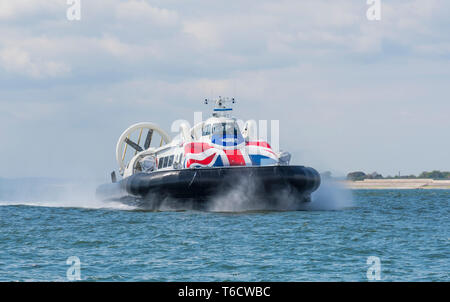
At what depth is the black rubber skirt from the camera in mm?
21906

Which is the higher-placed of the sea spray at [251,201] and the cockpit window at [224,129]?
the cockpit window at [224,129]

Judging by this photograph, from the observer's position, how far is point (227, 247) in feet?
47.0

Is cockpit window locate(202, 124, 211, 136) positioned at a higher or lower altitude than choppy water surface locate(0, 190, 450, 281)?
higher

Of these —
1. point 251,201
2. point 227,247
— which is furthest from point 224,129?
point 227,247

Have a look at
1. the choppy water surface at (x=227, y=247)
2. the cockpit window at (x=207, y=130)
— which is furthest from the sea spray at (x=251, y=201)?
the cockpit window at (x=207, y=130)

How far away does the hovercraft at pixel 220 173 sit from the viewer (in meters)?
22.0

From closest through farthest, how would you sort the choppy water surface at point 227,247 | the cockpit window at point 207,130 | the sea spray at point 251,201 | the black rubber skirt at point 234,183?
the choppy water surface at point 227,247 → the black rubber skirt at point 234,183 → the sea spray at point 251,201 → the cockpit window at point 207,130

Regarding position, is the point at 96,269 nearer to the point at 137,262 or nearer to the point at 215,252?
the point at 137,262

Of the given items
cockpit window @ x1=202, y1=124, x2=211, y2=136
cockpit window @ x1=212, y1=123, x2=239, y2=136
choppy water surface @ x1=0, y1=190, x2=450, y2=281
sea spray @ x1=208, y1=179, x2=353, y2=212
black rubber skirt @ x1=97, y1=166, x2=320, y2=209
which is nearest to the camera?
choppy water surface @ x1=0, y1=190, x2=450, y2=281

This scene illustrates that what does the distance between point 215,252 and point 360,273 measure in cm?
356

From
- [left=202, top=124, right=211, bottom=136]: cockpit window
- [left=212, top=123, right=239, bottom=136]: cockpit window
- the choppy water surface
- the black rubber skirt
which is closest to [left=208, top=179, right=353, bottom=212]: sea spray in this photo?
the black rubber skirt

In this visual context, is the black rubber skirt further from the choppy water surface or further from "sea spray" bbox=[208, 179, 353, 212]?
the choppy water surface

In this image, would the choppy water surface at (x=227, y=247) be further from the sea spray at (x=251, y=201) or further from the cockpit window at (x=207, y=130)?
the cockpit window at (x=207, y=130)

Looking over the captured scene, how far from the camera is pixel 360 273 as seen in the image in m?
11.2
